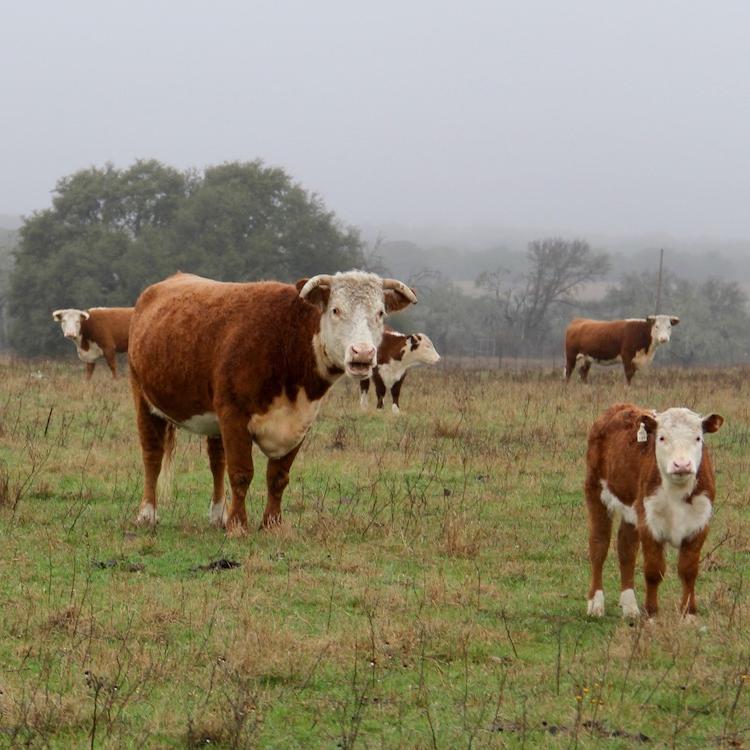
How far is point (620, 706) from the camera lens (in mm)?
5375

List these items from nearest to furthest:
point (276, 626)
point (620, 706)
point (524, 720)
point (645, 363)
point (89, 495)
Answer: point (524, 720)
point (620, 706)
point (276, 626)
point (89, 495)
point (645, 363)

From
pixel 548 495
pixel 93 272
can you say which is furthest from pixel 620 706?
pixel 93 272

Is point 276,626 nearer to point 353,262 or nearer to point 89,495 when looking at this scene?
point 89,495

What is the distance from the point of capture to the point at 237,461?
9.34 m

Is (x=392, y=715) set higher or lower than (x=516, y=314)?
higher

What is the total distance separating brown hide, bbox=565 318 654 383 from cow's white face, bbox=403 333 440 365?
7067mm

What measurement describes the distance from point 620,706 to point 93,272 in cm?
4646

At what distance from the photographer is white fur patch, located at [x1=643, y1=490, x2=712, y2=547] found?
271 inches

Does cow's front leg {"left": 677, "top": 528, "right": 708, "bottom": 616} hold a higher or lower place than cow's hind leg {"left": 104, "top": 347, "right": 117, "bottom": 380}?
higher

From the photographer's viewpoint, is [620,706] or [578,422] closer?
[620,706]

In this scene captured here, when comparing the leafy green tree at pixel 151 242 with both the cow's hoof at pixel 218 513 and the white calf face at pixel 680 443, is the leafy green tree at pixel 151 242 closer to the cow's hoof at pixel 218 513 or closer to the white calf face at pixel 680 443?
the cow's hoof at pixel 218 513

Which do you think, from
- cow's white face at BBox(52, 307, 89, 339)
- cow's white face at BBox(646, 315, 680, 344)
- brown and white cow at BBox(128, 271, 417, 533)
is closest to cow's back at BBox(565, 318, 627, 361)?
cow's white face at BBox(646, 315, 680, 344)

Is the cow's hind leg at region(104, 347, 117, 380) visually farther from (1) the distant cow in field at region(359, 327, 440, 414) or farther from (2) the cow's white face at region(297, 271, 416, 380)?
(2) the cow's white face at region(297, 271, 416, 380)

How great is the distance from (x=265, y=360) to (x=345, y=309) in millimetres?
767
